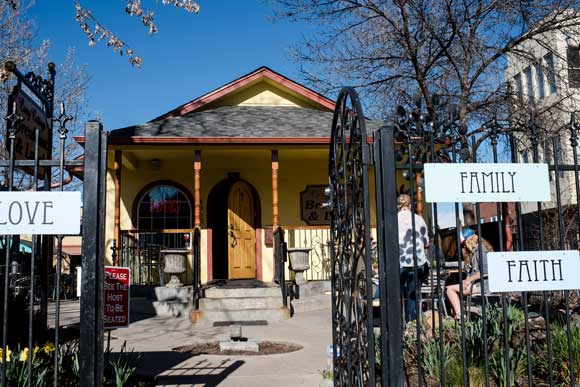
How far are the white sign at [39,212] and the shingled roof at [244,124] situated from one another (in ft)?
30.9

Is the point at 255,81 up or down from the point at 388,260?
up

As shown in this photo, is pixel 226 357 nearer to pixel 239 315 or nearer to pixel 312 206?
pixel 239 315

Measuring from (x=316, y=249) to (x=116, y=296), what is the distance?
908 cm

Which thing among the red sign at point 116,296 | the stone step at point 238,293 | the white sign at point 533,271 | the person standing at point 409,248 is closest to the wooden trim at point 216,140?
the stone step at point 238,293

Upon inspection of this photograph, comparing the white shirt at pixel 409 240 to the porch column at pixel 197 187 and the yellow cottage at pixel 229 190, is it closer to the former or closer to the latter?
the porch column at pixel 197 187

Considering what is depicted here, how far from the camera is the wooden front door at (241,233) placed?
14477 mm

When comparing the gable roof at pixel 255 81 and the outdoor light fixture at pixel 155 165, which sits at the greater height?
the gable roof at pixel 255 81

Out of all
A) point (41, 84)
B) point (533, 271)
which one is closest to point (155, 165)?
point (41, 84)

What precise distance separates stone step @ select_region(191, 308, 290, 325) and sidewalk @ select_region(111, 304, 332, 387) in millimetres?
202

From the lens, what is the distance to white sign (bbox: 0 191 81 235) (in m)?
3.56

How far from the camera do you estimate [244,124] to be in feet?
46.9

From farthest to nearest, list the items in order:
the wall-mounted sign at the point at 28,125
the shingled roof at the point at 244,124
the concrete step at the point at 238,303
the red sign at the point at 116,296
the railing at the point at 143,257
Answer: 1. the shingled roof at the point at 244,124
2. the railing at the point at 143,257
3. the concrete step at the point at 238,303
4. the wall-mounted sign at the point at 28,125
5. the red sign at the point at 116,296

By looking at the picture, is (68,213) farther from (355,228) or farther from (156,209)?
(156,209)

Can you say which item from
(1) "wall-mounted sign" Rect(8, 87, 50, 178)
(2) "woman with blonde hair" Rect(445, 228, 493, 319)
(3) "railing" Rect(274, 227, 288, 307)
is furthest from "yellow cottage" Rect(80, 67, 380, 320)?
(1) "wall-mounted sign" Rect(8, 87, 50, 178)
